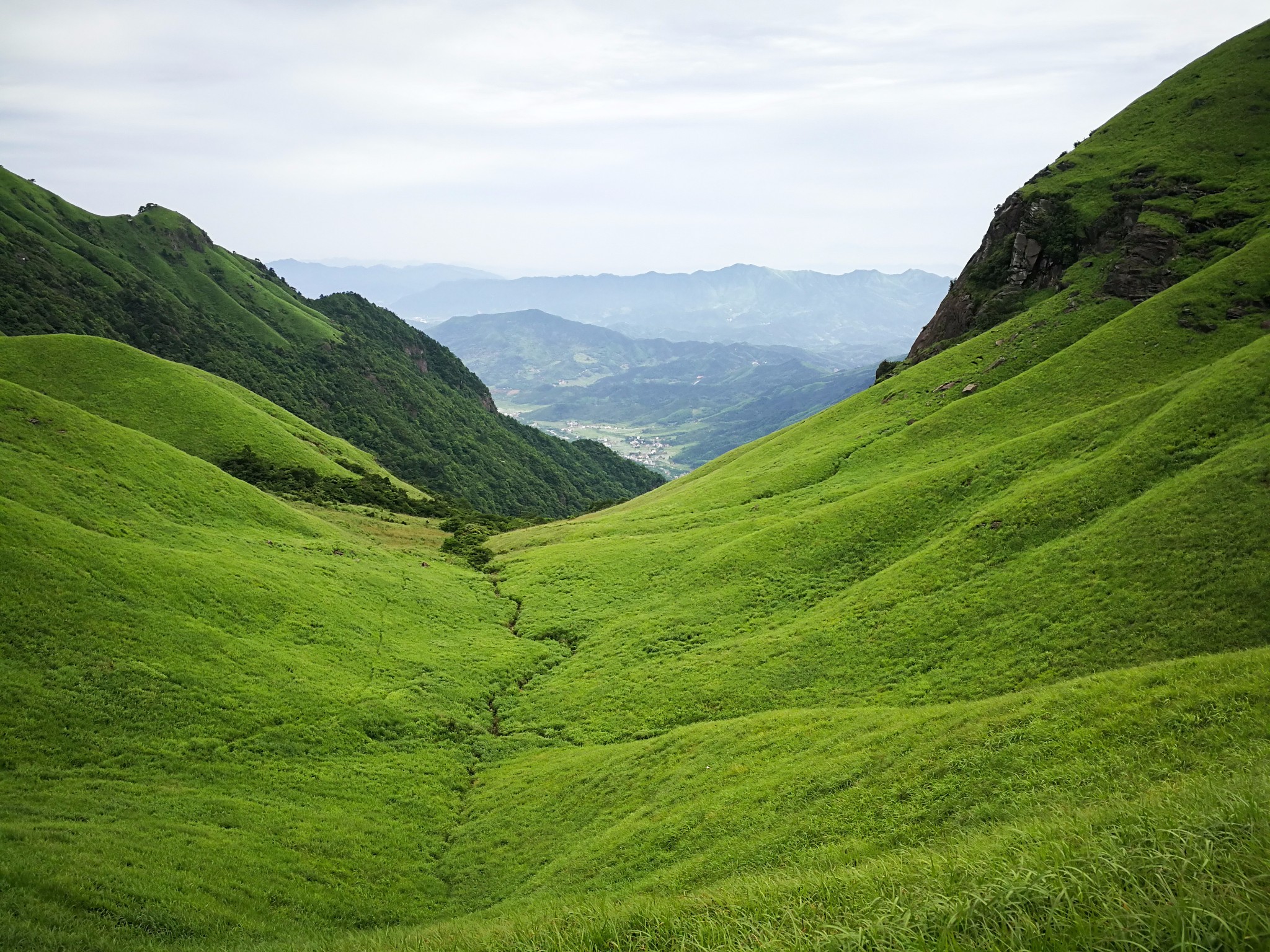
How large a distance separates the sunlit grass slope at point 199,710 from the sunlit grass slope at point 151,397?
30.2m

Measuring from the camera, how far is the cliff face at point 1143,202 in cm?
7325

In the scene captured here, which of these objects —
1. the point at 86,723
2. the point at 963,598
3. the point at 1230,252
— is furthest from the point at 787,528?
the point at 1230,252

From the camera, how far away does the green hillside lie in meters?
11.7

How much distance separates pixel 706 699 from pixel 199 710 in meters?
23.6

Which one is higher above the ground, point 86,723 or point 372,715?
point 86,723

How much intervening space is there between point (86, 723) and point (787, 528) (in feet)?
134

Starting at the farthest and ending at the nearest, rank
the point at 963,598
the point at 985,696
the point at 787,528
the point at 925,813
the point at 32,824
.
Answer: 1. the point at 787,528
2. the point at 963,598
3. the point at 985,696
4. the point at 32,824
5. the point at 925,813

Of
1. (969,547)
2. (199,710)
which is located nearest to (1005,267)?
(969,547)

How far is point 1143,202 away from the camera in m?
80.4

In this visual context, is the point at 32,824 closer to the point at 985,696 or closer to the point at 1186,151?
the point at 985,696

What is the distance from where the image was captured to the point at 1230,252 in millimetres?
68312

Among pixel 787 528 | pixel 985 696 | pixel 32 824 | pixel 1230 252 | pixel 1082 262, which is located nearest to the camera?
pixel 32 824

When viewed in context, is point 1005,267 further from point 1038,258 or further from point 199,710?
point 199,710

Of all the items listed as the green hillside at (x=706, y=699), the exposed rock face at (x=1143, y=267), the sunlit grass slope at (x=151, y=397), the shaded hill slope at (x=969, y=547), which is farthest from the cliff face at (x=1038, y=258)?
the sunlit grass slope at (x=151, y=397)
